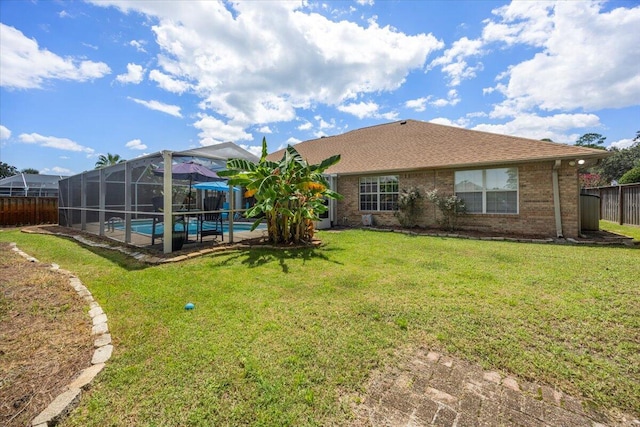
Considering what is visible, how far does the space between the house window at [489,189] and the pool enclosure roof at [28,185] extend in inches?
1422

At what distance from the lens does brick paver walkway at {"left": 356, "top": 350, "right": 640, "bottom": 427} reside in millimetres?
1977

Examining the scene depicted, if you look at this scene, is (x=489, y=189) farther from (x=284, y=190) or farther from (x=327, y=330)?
(x=327, y=330)

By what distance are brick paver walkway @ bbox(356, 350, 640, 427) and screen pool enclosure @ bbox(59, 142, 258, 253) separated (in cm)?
718

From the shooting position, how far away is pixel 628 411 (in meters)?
2.04

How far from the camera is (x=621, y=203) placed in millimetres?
13109

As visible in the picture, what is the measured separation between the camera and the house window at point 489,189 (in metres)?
10.5

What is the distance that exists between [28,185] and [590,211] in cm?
4522

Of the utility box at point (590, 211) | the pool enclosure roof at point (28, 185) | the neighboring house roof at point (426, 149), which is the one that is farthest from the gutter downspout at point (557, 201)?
the pool enclosure roof at point (28, 185)

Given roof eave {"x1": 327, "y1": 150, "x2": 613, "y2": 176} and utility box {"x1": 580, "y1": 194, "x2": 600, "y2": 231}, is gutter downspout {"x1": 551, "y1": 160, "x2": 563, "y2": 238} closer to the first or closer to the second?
roof eave {"x1": 327, "y1": 150, "x2": 613, "y2": 176}

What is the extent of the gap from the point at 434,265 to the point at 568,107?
64.2 ft

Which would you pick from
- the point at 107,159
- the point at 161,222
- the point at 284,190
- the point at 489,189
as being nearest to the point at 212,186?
the point at 161,222

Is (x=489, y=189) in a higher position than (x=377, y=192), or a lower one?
lower

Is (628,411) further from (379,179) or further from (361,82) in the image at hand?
(361,82)

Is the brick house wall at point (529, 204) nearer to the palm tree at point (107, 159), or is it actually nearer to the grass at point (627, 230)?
the grass at point (627, 230)
